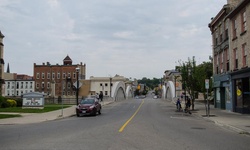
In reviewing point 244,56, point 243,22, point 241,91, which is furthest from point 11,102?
point 243,22

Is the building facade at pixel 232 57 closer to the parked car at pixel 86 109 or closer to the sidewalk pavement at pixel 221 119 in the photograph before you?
the sidewalk pavement at pixel 221 119

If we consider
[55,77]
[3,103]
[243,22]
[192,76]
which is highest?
[243,22]

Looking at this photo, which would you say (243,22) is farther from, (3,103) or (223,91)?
(3,103)

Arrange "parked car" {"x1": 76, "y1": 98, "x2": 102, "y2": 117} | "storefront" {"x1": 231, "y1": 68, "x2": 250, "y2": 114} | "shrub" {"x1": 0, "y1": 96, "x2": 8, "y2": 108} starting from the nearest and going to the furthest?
"storefront" {"x1": 231, "y1": 68, "x2": 250, "y2": 114} < "parked car" {"x1": 76, "y1": 98, "x2": 102, "y2": 117} < "shrub" {"x1": 0, "y1": 96, "x2": 8, "y2": 108}

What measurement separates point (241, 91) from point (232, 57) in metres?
3.91

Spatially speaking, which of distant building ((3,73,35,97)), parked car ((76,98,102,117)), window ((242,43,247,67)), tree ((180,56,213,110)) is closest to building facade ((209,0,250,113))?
window ((242,43,247,67))

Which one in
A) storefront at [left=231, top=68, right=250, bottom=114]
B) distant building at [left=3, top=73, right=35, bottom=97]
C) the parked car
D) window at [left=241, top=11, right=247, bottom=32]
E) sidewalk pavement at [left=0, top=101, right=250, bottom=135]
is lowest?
sidewalk pavement at [left=0, top=101, right=250, bottom=135]

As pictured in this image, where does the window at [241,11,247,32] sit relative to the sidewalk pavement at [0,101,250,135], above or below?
above

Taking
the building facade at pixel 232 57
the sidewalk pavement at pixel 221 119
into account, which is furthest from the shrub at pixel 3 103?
the building facade at pixel 232 57

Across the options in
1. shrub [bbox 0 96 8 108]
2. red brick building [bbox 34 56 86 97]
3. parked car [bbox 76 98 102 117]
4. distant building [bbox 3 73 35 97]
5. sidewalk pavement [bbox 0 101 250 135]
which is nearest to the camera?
sidewalk pavement [bbox 0 101 250 135]

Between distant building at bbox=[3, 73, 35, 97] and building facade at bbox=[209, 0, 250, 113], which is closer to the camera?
building facade at bbox=[209, 0, 250, 113]

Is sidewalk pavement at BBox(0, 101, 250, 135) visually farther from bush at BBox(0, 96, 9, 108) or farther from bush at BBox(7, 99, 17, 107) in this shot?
bush at BBox(7, 99, 17, 107)

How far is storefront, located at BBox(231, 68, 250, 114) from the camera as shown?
26641 mm

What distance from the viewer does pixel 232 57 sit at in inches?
1177
